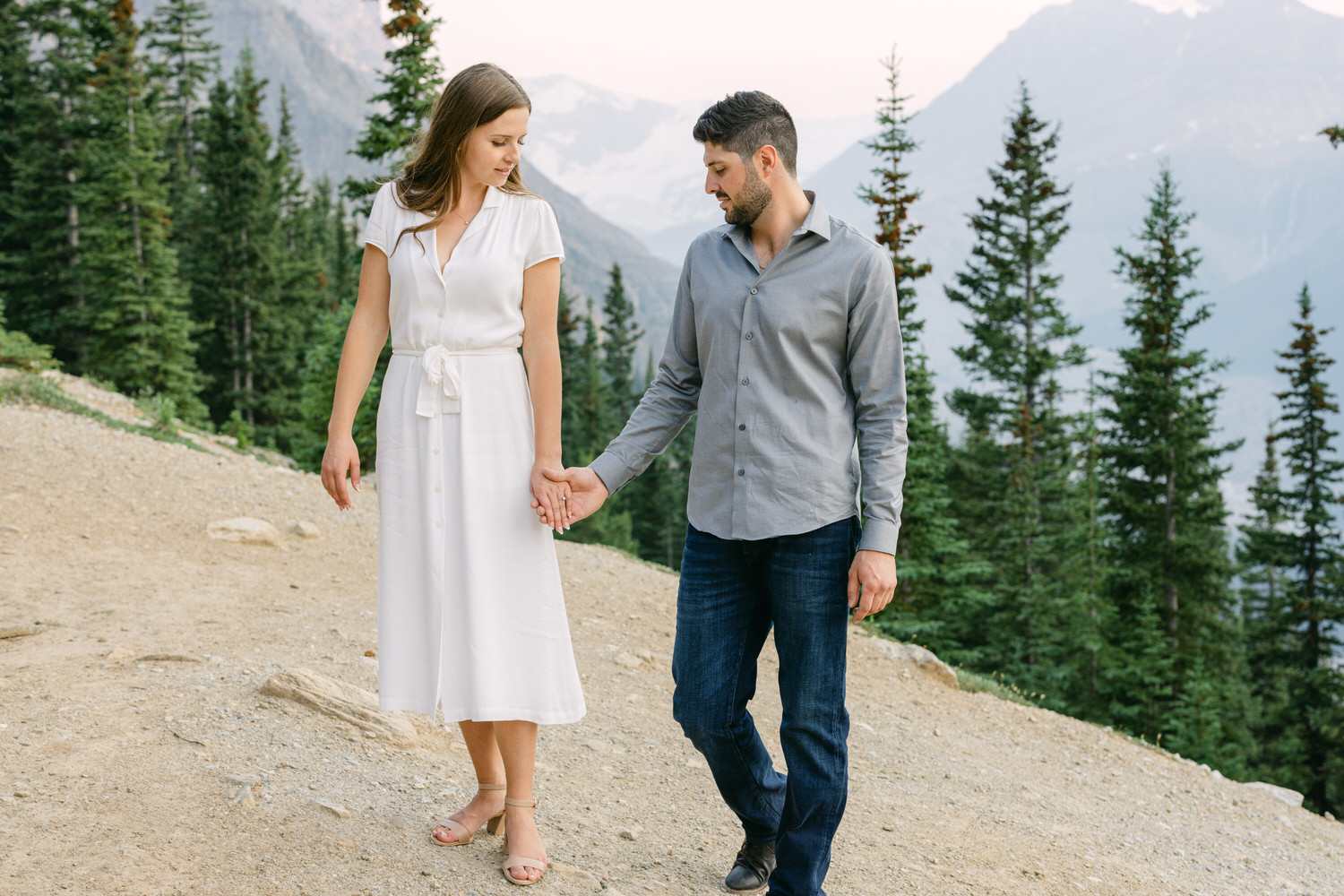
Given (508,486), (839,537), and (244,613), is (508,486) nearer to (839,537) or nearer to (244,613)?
(839,537)

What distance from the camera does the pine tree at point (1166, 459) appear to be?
27047mm

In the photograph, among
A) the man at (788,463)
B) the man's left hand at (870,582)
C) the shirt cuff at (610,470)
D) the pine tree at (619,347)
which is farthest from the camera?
the pine tree at (619,347)

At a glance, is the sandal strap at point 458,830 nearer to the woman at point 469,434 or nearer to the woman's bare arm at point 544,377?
the woman at point 469,434

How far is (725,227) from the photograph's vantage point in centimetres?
319

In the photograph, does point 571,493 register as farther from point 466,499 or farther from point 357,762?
point 357,762

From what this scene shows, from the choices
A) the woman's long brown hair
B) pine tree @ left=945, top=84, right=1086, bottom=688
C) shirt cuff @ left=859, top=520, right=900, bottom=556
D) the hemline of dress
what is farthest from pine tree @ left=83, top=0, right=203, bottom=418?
shirt cuff @ left=859, top=520, right=900, bottom=556

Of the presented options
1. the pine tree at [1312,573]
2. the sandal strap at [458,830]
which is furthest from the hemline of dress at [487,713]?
the pine tree at [1312,573]

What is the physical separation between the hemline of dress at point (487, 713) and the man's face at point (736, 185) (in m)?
1.65

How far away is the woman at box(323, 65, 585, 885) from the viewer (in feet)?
9.73

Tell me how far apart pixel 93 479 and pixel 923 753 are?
7.71 meters

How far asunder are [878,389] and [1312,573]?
32485 mm

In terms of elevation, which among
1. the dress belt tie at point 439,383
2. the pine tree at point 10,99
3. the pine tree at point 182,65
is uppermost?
the pine tree at point 182,65

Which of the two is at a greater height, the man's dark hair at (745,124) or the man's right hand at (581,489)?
the man's dark hair at (745,124)

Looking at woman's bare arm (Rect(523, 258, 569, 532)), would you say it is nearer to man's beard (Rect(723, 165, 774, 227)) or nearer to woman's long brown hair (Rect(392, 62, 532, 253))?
woman's long brown hair (Rect(392, 62, 532, 253))
